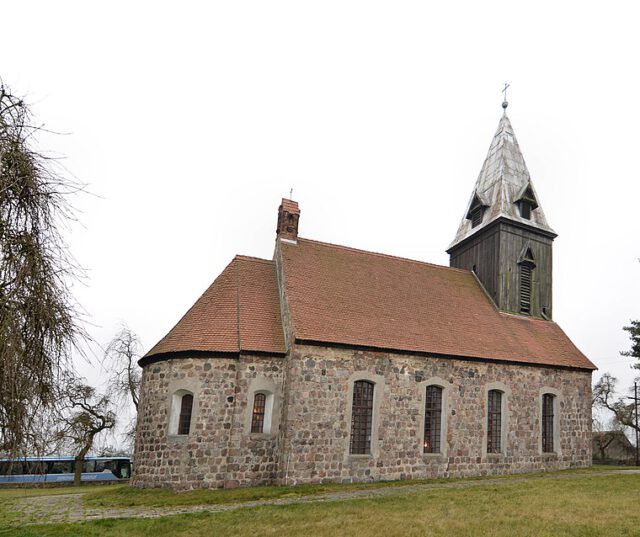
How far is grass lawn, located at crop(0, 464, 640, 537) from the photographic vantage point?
8.76m

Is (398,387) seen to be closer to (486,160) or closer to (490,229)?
(490,229)

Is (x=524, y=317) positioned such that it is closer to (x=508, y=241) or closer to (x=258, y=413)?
(x=508, y=241)

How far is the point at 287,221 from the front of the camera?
19.8 meters

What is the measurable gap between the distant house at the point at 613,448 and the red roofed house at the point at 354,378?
20300 millimetres

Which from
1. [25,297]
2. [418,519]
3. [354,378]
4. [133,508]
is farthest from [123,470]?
[25,297]

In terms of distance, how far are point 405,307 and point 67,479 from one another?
2260cm

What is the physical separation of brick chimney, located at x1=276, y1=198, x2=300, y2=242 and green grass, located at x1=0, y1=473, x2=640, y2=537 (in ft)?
35.6

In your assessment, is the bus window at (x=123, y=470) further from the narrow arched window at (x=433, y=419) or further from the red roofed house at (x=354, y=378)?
the narrow arched window at (x=433, y=419)

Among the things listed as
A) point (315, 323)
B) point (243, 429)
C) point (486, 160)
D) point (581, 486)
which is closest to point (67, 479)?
point (243, 429)

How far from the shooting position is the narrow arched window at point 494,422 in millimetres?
18281

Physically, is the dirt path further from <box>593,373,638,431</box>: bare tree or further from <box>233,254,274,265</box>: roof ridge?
<box>593,373,638,431</box>: bare tree

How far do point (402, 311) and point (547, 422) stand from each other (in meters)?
7.63

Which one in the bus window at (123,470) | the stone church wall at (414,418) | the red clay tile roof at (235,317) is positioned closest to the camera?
the stone church wall at (414,418)

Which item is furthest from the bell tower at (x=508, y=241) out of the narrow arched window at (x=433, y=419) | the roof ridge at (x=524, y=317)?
the narrow arched window at (x=433, y=419)
